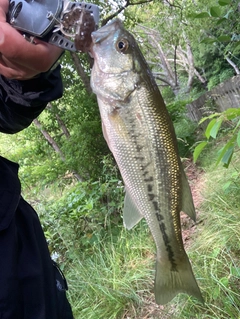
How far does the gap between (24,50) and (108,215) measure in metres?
3.98

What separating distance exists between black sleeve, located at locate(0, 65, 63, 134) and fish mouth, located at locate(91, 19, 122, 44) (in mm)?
256

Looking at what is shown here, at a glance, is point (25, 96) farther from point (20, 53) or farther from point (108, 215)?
point (108, 215)

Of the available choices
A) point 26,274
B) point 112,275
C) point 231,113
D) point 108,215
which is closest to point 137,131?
point 231,113

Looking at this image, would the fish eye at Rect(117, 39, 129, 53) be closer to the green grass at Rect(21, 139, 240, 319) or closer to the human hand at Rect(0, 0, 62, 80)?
the human hand at Rect(0, 0, 62, 80)

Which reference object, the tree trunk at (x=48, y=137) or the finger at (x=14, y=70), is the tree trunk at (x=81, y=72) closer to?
the tree trunk at (x=48, y=137)

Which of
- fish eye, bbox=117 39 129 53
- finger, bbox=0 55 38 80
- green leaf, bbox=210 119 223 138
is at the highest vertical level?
fish eye, bbox=117 39 129 53

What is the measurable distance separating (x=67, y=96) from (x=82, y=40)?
17.1 feet

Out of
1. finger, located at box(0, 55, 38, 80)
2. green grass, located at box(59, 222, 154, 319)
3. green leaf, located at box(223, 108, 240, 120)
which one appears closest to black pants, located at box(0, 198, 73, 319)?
finger, located at box(0, 55, 38, 80)

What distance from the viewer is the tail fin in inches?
70.1

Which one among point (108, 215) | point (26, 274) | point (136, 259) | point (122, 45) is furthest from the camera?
point (108, 215)

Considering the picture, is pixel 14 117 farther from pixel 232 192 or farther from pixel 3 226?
pixel 232 192

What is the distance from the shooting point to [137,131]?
5.31ft

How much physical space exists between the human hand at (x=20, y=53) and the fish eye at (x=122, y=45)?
0.43 meters

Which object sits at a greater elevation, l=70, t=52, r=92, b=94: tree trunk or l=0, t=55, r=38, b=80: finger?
l=0, t=55, r=38, b=80: finger
